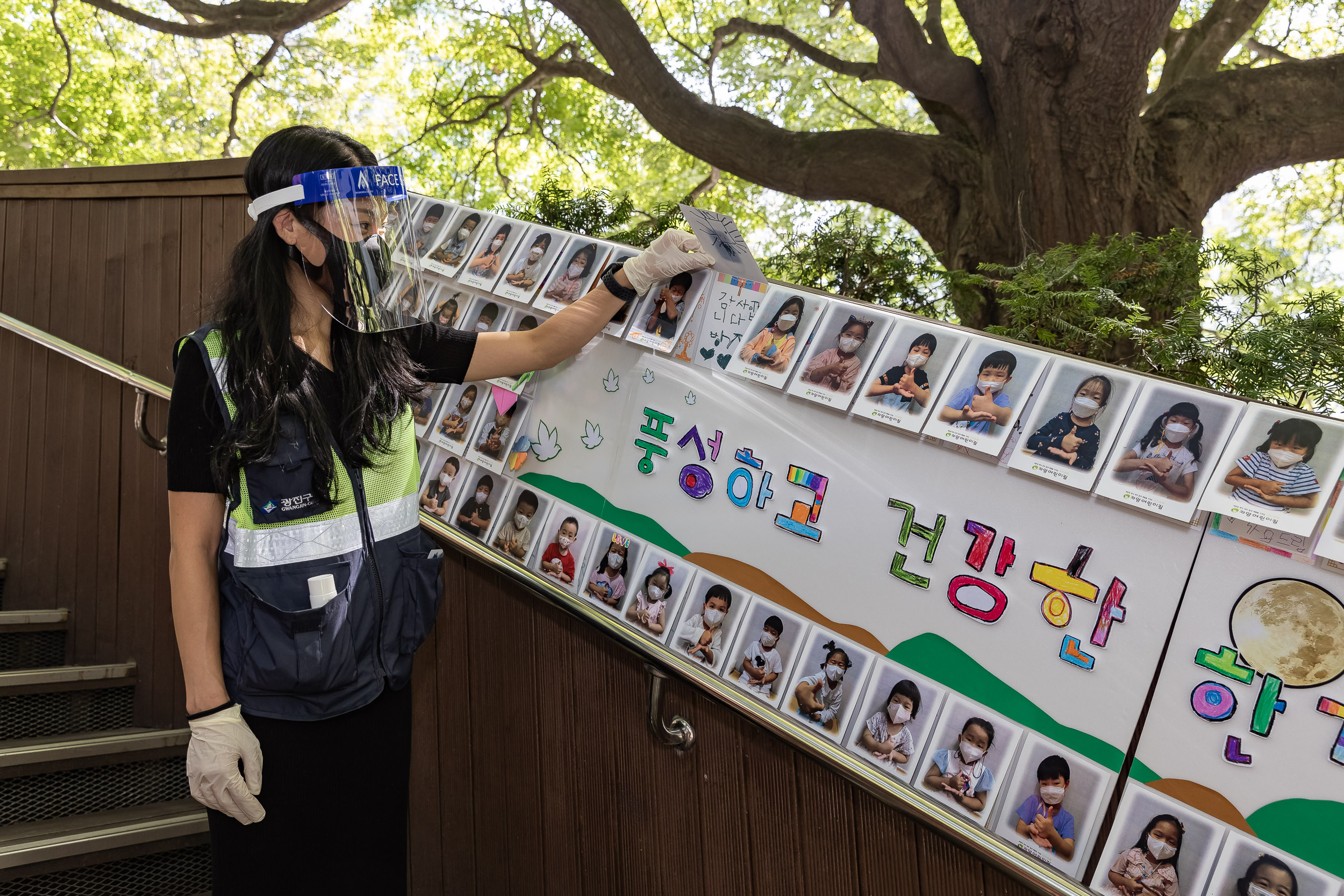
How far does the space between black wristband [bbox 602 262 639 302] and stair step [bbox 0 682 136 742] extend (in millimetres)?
2172

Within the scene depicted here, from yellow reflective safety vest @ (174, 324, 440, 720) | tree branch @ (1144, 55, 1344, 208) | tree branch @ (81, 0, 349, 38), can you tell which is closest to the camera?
yellow reflective safety vest @ (174, 324, 440, 720)

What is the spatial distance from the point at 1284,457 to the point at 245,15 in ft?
21.0

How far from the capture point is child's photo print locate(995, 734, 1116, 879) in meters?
1.13

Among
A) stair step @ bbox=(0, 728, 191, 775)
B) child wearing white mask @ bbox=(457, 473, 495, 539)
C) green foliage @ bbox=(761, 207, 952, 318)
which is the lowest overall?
stair step @ bbox=(0, 728, 191, 775)

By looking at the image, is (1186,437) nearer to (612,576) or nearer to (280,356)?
(612,576)

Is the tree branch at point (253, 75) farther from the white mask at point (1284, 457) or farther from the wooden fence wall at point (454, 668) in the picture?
the white mask at point (1284, 457)

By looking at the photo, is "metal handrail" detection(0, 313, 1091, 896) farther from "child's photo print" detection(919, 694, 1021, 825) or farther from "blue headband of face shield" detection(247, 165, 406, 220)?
"blue headband of face shield" detection(247, 165, 406, 220)

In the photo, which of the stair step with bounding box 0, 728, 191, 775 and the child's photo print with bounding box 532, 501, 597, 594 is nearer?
the child's photo print with bounding box 532, 501, 597, 594

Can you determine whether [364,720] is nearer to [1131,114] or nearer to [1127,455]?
[1127,455]

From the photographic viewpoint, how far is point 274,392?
131 centimetres

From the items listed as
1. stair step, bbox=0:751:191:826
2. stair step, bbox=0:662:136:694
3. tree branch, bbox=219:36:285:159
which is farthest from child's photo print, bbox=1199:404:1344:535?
tree branch, bbox=219:36:285:159

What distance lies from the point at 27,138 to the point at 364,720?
1146cm

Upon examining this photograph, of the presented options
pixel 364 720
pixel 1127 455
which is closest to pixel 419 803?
pixel 364 720

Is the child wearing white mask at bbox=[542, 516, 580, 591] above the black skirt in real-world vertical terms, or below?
above
